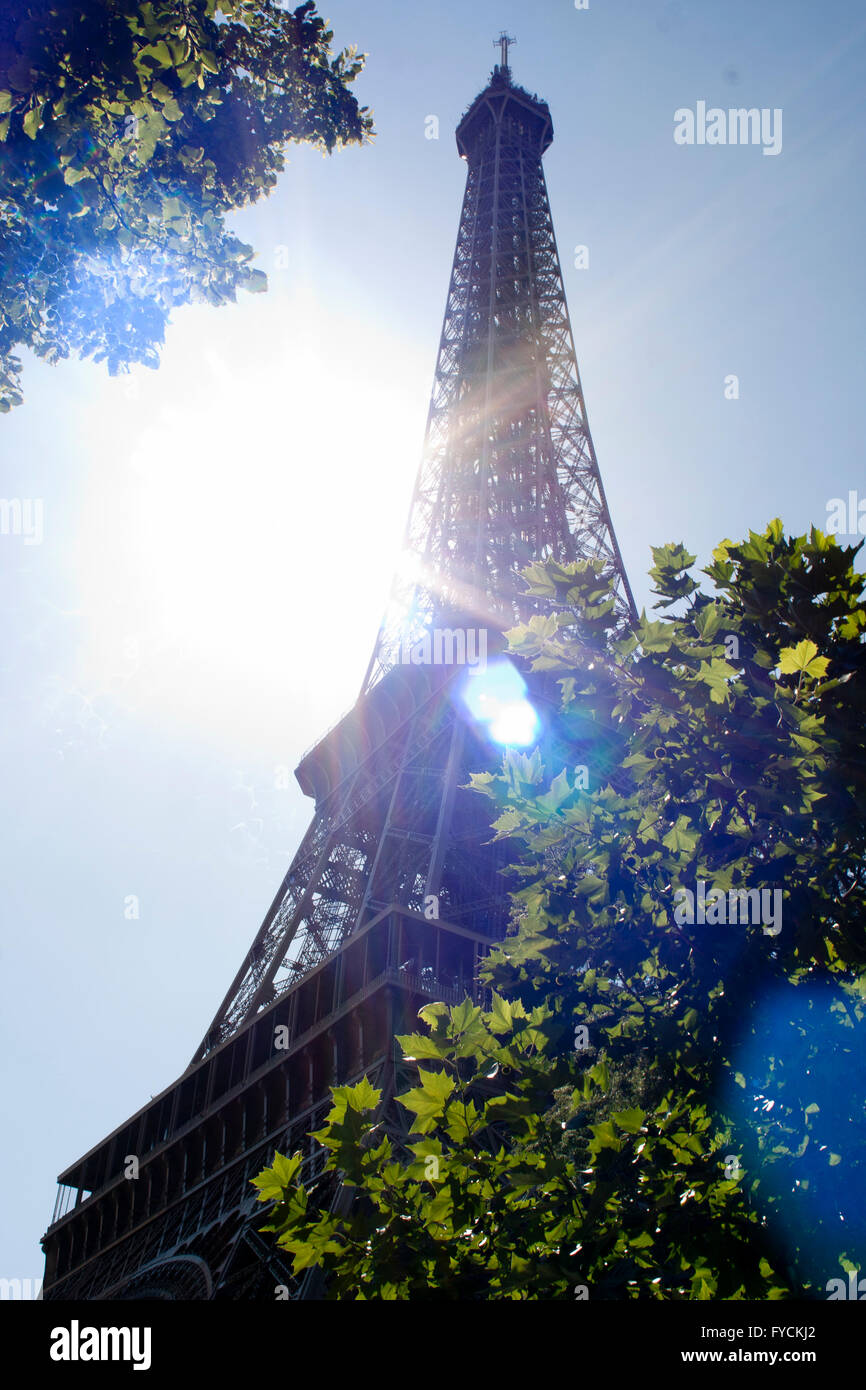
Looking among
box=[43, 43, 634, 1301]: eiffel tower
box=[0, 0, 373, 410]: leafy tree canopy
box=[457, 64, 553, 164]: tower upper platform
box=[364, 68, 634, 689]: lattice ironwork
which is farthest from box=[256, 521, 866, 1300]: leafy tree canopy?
box=[457, 64, 553, 164]: tower upper platform

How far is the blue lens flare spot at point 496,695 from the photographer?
2872 cm

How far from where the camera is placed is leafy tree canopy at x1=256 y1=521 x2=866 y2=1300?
17.9 feet

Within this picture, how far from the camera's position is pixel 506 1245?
5.64 m

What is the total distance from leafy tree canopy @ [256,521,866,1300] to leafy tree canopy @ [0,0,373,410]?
6111 millimetres

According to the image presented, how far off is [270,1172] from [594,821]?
3.11 meters

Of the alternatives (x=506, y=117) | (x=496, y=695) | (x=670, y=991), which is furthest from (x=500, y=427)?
(x=670, y=991)

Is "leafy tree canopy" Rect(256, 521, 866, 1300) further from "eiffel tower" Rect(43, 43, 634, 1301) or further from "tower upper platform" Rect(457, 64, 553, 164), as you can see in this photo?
"tower upper platform" Rect(457, 64, 553, 164)

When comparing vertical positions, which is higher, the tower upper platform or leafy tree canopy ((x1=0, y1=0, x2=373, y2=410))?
the tower upper platform

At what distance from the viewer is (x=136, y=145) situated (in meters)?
9.05

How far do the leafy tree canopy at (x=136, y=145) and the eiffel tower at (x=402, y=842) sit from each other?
260 inches

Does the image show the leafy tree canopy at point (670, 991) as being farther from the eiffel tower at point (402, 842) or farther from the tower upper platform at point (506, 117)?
the tower upper platform at point (506, 117)

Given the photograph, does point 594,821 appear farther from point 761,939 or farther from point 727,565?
point 727,565

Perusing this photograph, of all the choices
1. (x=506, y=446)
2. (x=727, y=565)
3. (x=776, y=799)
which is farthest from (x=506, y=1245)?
(x=506, y=446)

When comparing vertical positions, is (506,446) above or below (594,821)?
above
